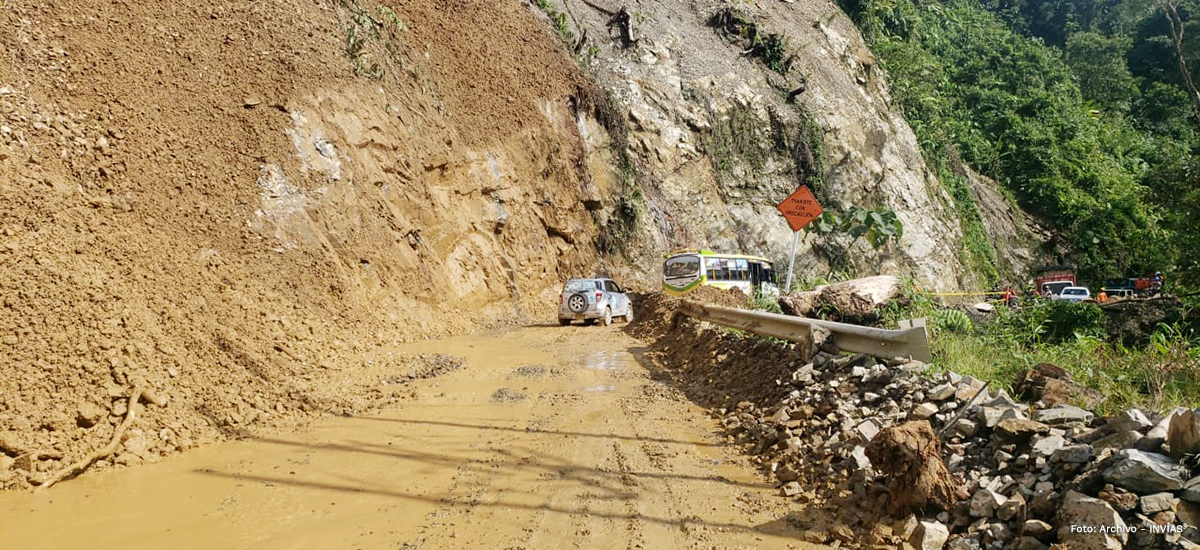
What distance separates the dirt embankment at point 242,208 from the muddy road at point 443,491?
0.78 metres

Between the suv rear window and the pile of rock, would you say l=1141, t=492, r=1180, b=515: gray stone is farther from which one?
the suv rear window

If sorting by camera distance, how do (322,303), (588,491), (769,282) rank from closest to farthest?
(588,491), (322,303), (769,282)

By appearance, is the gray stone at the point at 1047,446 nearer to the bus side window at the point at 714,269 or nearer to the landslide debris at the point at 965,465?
the landslide debris at the point at 965,465

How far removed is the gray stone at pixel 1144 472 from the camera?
10.4 feet

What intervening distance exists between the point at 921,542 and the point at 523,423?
4.11 meters

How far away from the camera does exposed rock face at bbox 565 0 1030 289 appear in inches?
1134

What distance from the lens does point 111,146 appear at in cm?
1115

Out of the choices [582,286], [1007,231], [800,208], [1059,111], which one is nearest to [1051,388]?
[800,208]

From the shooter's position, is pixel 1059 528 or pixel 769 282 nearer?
pixel 1059 528

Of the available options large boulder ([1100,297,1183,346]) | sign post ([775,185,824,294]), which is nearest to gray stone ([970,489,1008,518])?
large boulder ([1100,297,1183,346])

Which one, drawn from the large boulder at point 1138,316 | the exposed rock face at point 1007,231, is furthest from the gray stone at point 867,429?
the exposed rock face at point 1007,231

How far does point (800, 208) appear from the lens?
15.0 metres

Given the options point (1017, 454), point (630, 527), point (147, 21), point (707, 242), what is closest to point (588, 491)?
point (630, 527)

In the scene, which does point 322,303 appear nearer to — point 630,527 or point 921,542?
point 630,527
